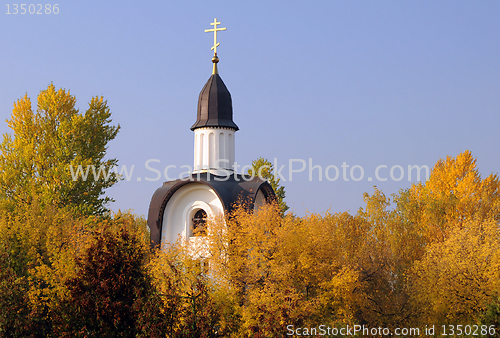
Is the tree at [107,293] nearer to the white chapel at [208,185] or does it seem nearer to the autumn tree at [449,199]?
the white chapel at [208,185]

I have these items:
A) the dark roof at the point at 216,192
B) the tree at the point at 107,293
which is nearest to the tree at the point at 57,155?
the dark roof at the point at 216,192

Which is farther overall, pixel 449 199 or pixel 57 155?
pixel 449 199

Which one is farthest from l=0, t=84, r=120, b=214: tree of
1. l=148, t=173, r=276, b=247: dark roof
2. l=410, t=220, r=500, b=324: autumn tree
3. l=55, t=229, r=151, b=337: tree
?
l=410, t=220, r=500, b=324: autumn tree

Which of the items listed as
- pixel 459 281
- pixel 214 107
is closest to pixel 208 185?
pixel 214 107

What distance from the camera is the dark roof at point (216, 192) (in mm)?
22266

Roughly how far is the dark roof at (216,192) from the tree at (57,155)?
596 cm

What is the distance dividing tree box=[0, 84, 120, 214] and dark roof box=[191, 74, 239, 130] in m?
7.46

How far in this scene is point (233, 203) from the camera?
2233cm

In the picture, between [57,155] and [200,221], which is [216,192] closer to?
[200,221]

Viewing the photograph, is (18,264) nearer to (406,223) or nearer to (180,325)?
(180,325)

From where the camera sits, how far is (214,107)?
25156 millimetres

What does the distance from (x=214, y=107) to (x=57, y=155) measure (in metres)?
9.56

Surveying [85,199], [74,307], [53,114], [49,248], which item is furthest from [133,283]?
[53,114]

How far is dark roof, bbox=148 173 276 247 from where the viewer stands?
22266mm
